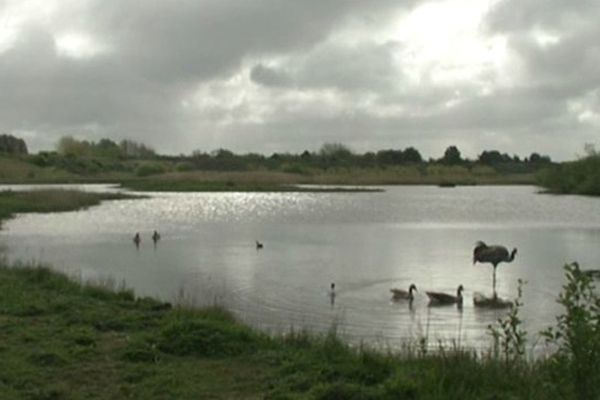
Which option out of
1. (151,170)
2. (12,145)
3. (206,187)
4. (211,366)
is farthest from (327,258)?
(12,145)

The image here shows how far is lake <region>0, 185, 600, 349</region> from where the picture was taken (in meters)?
12.7

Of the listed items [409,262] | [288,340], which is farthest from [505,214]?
[288,340]

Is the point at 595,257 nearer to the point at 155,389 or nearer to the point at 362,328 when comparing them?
the point at 362,328

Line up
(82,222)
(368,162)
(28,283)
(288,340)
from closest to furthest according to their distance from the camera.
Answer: (288,340)
(28,283)
(82,222)
(368,162)

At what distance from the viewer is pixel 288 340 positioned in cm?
827

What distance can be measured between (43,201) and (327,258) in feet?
87.8

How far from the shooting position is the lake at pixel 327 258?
12695 millimetres

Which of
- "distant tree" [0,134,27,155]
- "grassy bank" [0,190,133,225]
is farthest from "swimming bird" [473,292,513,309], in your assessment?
"distant tree" [0,134,27,155]

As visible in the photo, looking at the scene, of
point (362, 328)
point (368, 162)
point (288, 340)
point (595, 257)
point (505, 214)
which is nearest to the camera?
point (288, 340)

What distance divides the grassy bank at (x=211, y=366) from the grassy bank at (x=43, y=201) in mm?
29410

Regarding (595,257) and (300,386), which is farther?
(595,257)

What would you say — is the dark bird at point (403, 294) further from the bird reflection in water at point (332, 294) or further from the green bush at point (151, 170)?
the green bush at point (151, 170)

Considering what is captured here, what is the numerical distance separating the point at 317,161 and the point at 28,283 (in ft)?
338

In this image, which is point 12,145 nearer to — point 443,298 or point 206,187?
point 206,187
